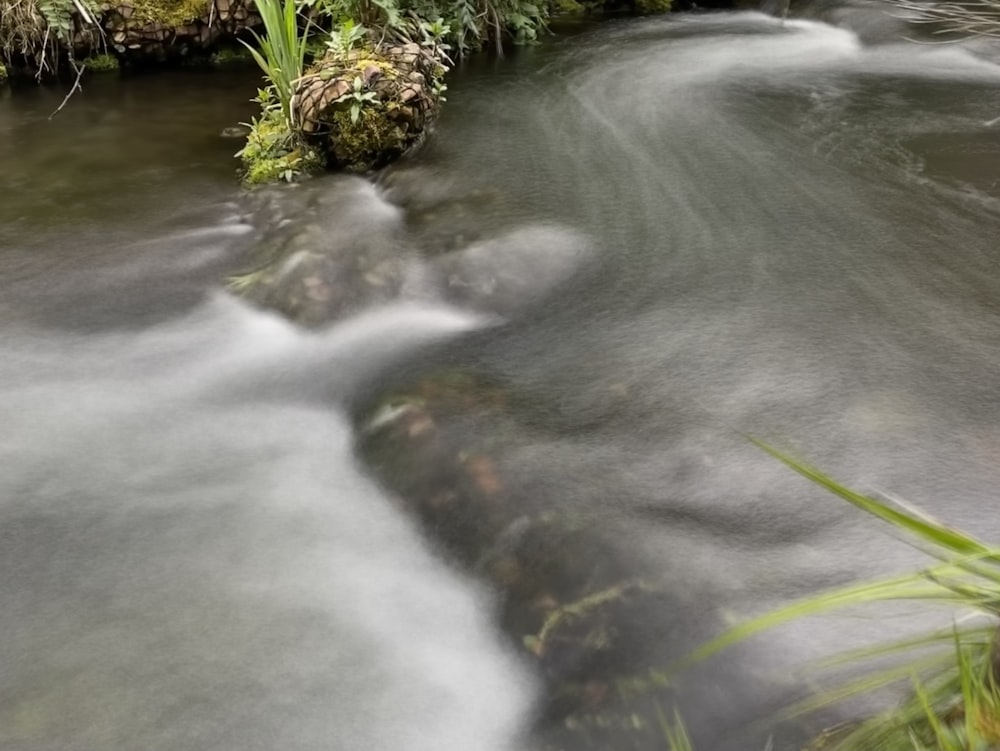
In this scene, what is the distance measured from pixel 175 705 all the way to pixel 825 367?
261 cm

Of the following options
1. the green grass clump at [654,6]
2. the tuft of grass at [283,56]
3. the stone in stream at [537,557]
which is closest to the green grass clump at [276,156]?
the tuft of grass at [283,56]

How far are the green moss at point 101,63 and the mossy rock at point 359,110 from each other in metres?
3.20

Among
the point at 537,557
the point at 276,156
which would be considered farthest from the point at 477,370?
the point at 276,156

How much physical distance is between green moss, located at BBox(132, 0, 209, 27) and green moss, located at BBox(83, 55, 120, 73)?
1.50ft

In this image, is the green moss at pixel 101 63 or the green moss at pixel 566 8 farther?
the green moss at pixel 566 8

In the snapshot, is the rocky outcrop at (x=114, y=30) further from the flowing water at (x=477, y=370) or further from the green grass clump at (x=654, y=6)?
the green grass clump at (x=654, y=6)

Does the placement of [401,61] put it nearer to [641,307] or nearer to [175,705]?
[641,307]

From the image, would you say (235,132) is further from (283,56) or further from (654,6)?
(654,6)

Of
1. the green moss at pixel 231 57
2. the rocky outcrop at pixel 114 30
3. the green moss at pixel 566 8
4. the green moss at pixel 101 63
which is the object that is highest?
the rocky outcrop at pixel 114 30

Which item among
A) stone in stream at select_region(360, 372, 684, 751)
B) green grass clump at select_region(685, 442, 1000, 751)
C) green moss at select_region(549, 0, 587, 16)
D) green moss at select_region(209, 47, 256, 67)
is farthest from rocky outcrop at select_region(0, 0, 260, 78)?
green grass clump at select_region(685, 442, 1000, 751)

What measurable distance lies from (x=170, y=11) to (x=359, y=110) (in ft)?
11.6

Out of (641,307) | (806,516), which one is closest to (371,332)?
A: (641,307)

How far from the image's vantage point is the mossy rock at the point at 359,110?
5.73 m

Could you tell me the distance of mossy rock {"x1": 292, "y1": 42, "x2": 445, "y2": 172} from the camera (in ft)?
18.8
